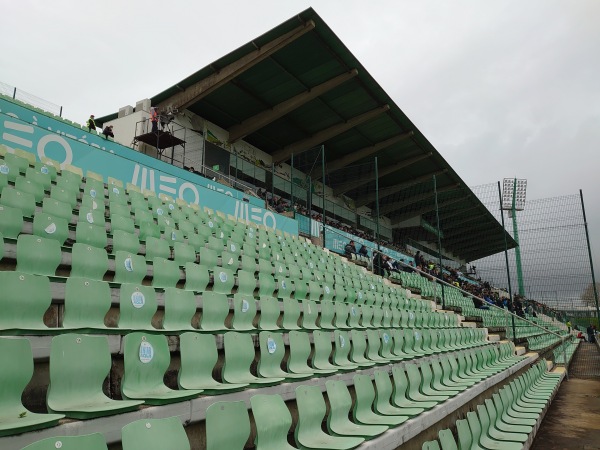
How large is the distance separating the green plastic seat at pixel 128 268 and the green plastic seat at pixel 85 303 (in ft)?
2.68

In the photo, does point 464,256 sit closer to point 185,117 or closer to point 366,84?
point 366,84

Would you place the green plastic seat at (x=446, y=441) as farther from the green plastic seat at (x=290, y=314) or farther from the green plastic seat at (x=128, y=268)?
the green plastic seat at (x=128, y=268)

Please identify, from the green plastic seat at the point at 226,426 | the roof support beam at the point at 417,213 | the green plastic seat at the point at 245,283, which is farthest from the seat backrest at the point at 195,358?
the roof support beam at the point at 417,213

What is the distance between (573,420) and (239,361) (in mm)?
4563

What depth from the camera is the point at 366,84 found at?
14562mm

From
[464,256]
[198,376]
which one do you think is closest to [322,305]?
[198,376]

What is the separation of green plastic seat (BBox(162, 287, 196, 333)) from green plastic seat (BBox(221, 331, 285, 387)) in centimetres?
41

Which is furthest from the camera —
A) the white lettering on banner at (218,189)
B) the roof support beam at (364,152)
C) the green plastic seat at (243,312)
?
the roof support beam at (364,152)

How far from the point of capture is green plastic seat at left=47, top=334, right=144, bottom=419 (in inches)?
64.2

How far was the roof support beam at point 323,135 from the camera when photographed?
1587cm

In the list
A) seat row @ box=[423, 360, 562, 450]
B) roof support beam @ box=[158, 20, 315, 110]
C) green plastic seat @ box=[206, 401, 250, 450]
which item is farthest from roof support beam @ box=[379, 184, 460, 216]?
green plastic seat @ box=[206, 401, 250, 450]

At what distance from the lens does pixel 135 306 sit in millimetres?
2646

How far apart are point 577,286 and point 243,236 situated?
11231 mm

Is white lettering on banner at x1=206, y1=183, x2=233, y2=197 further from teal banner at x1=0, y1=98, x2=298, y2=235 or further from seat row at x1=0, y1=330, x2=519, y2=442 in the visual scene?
seat row at x1=0, y1=330, x2=519, y2=442
